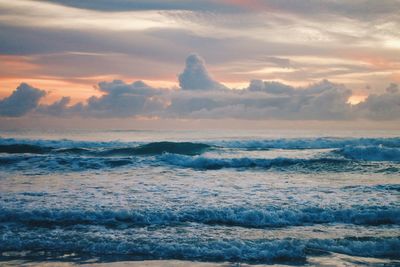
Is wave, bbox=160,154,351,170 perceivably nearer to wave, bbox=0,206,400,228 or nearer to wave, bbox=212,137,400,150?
wave, bbox=0,206,400,228

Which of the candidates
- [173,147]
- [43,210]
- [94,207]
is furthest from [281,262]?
[173,147]

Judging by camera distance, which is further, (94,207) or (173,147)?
(173,147)

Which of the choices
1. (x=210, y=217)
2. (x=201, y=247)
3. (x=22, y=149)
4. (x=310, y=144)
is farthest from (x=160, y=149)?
(x=201, y=247)

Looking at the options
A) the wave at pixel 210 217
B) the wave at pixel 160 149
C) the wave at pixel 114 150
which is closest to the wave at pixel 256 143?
the wave at pixel 160 149

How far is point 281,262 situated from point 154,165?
16.8 metres

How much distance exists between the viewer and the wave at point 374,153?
1178 inches

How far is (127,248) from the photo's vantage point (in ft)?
27.3

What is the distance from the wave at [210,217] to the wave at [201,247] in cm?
142

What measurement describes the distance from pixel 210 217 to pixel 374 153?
2374cm

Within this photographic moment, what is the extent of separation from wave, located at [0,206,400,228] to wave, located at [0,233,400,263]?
142 cm

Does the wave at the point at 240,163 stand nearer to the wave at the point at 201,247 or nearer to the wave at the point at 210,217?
the wave at the point at 210,217

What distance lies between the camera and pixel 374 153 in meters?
30.4

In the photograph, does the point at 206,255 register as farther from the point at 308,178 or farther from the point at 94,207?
the point at 308,178

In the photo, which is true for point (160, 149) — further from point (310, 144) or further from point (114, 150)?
point (310, 144)
